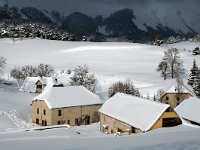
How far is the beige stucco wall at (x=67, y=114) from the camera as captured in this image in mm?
55188

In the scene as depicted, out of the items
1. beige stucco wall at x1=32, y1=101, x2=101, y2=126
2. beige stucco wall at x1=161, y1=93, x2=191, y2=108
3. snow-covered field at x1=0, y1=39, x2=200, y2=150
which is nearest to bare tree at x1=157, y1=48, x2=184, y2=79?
snow-covered field at x1=0, y1=39, x2=200, y2=150

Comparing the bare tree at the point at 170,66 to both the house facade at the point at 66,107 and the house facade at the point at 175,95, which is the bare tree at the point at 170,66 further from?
the house facade at the point at 66,107

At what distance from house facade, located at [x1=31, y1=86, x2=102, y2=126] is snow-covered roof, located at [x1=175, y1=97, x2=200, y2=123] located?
15.7 metres

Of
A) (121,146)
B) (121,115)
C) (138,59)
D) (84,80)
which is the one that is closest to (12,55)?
(138,59)

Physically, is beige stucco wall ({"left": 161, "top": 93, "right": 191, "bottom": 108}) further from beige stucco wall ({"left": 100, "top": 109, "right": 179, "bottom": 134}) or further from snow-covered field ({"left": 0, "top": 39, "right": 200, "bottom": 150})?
beige stucco wall ({"left": 100, "top": 109, "right": 179, "bottom": 134})

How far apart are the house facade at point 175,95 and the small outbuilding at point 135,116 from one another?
2274cm

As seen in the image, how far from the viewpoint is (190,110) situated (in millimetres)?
45156

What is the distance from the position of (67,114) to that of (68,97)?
9.32 ft

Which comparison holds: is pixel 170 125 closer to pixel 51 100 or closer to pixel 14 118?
pixel 51 100

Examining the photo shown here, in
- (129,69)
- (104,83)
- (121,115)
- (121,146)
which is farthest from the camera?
(129,69)

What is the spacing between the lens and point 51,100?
5628cm

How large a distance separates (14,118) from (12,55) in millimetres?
110867

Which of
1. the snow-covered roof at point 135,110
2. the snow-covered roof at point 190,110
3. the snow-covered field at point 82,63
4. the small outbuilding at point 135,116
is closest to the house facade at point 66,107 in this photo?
the snow-covered field at point 82,63

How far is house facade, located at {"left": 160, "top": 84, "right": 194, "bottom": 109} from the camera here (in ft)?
228
